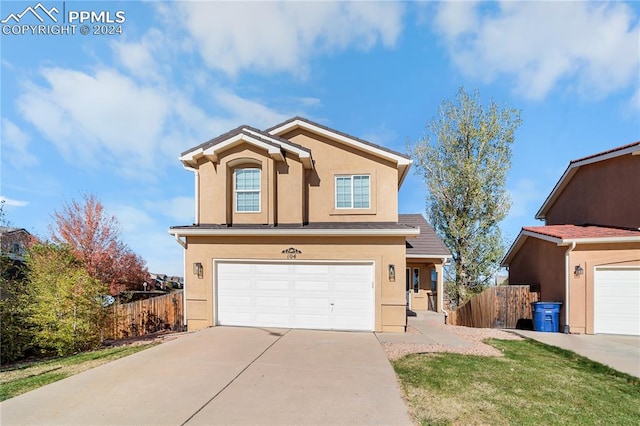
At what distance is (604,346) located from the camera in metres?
8.80

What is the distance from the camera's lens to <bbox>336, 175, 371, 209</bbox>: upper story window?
1088 cm

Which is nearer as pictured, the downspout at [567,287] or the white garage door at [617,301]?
the white garage door at [617,301]

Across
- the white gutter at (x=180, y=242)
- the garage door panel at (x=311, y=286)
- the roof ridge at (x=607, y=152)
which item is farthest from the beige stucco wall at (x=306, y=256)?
the roof ridge at (x=607, y=152)

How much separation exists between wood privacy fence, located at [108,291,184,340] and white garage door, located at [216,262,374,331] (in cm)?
280

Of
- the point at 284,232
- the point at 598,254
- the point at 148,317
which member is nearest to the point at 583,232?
the point at 598,254

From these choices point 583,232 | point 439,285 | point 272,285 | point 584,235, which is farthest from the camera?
point 439,285

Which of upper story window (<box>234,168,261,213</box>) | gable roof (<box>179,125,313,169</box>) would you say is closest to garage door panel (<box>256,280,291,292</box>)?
upper story window (<box>234,168,261,213</box>)

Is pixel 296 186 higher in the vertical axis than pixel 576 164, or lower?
lower

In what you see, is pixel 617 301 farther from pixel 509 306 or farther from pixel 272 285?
pixel 272 285

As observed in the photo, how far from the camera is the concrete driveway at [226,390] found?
14.1 ft

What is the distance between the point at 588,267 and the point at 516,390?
8067mm

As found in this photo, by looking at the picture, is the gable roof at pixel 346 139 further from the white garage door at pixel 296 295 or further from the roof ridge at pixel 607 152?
the roof ridge at pixel 607 152

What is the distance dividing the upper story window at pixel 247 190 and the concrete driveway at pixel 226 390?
481 centimetres

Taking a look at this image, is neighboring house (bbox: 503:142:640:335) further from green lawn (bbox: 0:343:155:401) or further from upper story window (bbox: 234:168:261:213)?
green lawn (bbox: 0:343:155:401)
